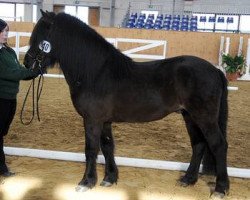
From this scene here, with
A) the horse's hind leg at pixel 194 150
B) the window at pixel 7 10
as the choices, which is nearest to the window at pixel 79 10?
the window at pixel 7 10

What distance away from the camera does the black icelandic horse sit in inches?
127

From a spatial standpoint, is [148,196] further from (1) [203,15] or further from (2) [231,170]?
(1) [203,15]

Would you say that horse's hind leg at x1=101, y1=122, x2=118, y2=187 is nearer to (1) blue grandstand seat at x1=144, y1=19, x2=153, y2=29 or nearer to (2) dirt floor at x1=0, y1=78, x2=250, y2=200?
(2) dirt floor at x1=0, y1=78, x2=250, y2=200

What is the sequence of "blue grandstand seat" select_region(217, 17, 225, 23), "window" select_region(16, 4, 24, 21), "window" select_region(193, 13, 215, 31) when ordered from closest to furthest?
"blue grandstand seat" select_region(217, 17, 225, 23)
"window" select_region(193, 13, 215, 31)
"window" select_region(16, 4, 24, 21)

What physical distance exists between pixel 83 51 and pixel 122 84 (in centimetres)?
51

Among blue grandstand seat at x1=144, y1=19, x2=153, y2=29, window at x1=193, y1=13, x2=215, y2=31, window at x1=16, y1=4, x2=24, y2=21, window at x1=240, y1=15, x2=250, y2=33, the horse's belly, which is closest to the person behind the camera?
the horse's belly

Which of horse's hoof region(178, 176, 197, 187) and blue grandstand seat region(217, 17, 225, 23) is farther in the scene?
blue grandstand seat region(217, 17, 225, 23)

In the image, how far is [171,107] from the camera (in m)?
3.32

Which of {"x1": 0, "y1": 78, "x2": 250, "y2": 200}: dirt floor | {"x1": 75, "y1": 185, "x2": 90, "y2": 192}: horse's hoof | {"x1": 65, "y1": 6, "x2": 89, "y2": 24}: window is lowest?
{"x1": 0, "y1": 78, "x2": 250, "y2": 200}: dirt floor

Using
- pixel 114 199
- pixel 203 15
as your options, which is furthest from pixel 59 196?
pixel 203 15

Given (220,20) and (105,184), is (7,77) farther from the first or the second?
(220,20)

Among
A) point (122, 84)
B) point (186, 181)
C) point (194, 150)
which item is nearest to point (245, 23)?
point (194, 150)

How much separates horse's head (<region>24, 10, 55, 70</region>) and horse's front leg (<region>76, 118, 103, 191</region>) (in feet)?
2.46

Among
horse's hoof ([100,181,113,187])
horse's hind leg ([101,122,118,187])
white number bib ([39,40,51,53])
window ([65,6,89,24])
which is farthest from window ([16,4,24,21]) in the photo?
horse's hoof ([100,181,113,187])
